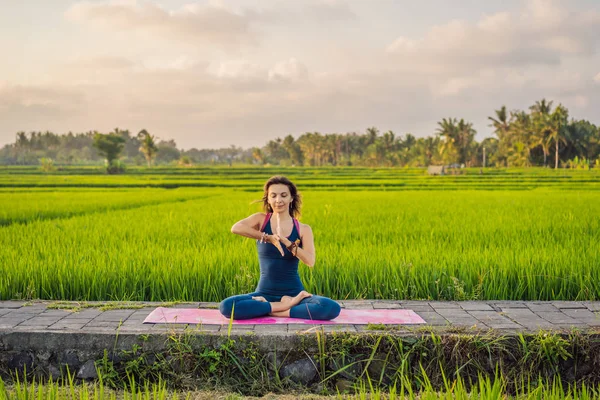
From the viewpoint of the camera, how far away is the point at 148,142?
6372cm

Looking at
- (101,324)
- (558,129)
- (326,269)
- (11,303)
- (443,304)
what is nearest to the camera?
(101,324)

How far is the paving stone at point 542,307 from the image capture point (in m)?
3.81

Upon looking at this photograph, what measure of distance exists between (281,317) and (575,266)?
2.74m

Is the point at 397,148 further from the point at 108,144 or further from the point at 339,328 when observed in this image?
the point at 339,328

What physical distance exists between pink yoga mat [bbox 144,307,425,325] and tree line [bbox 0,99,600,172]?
4292 cm

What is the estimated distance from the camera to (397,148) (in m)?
73.3

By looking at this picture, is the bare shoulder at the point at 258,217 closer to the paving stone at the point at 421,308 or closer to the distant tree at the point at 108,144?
the paving stone at the point at 421,308

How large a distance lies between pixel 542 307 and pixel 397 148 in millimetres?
70572

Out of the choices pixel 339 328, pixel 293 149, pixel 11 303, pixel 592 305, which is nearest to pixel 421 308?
pixel 339 328

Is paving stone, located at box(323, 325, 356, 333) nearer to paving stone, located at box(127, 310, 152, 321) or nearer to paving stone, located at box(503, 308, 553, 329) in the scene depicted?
paving stone, located at box(503, 308, 553, 329)

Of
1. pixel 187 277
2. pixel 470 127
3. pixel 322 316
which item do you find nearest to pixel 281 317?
pixel 322 316

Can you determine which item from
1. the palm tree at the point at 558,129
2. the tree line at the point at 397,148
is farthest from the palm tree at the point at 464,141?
the palm tree at the point at 558,129

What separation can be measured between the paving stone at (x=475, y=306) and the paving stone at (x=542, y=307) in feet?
0.89

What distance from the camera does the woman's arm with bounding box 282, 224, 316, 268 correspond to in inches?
135
